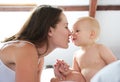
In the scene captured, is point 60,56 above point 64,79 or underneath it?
underneath

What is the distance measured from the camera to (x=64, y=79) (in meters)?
1.76

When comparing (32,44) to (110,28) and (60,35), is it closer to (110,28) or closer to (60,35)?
(60,35)

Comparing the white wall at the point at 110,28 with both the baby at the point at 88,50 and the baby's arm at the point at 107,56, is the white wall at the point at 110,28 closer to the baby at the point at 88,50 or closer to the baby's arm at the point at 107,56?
the baby at the point at 88,50

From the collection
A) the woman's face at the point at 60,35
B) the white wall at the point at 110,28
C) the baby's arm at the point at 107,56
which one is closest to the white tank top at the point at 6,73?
the woman's face at the point at 60,35

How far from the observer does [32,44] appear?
1.43 metres

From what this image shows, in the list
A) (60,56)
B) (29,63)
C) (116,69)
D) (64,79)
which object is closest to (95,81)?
(116,69)

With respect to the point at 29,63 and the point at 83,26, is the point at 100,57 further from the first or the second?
the point at 29,63

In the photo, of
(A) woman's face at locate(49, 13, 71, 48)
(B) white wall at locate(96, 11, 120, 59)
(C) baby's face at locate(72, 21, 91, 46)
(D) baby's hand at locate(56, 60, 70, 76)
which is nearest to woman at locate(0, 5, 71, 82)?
(A) woman's face at locate(49, 13, 71, 48)

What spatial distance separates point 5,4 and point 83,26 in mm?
1650

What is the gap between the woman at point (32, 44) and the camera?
135 centimetres

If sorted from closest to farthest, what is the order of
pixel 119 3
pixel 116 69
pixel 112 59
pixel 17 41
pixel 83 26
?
pixel 116 69
pixel 17 41
pixel 112 59
pixel 83 26
pixel 119 3

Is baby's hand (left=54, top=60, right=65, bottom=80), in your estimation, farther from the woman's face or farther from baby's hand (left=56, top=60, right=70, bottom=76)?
the woman's face

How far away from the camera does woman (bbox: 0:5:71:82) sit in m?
1.35

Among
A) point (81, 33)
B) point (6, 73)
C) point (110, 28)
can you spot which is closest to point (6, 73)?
point (6, 73)
